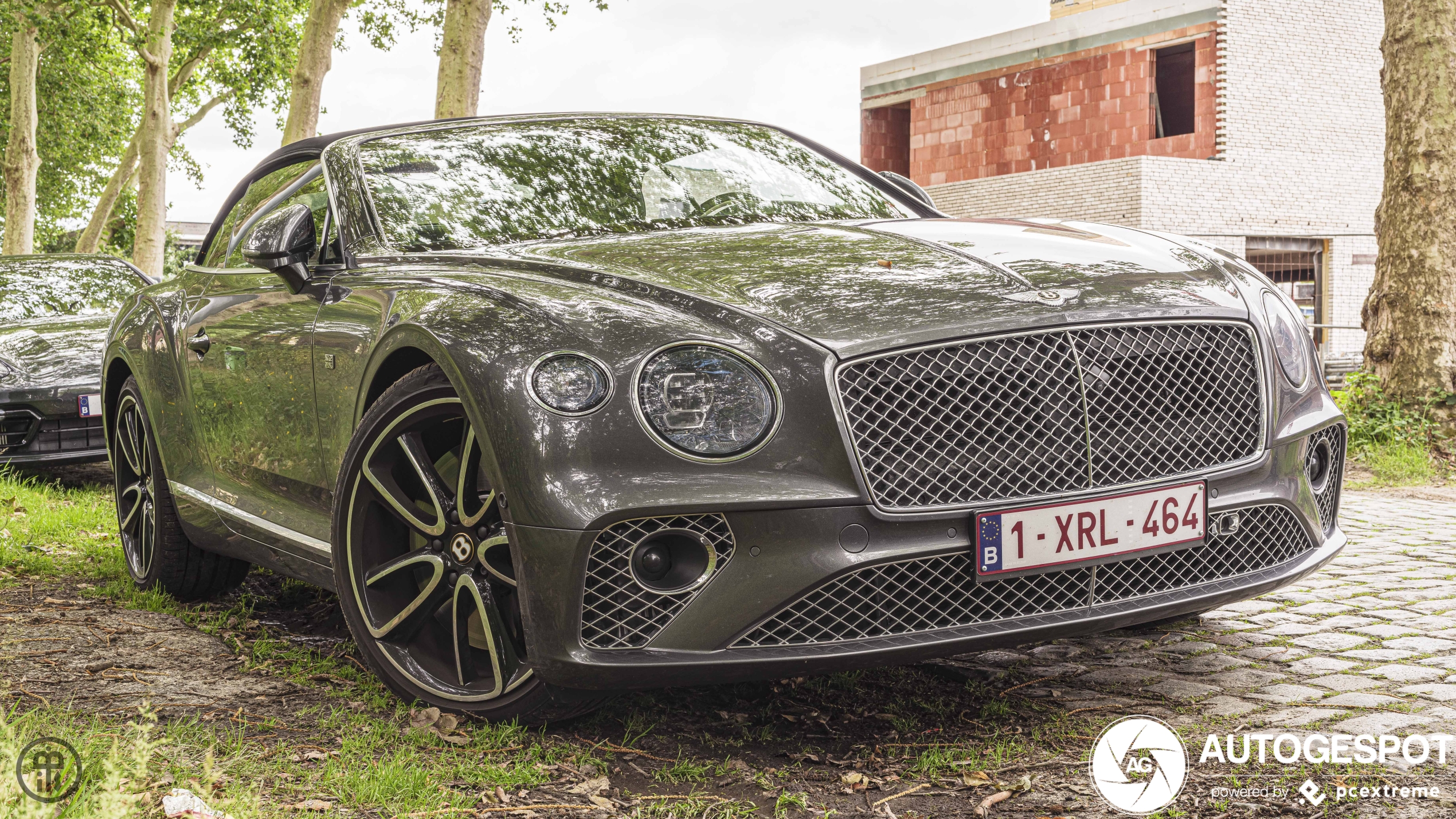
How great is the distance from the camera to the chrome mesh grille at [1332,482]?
3451 millimetres

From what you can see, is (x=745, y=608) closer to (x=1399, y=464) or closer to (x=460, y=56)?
(x=1399, y=464)

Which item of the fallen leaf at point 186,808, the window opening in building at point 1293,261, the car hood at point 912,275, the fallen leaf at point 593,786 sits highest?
the window opening in building at point 1293,261

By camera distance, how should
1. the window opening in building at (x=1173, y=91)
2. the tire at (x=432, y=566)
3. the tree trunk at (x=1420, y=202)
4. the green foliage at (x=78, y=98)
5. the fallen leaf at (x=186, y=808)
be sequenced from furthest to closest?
the window opening in building at (x=1173, y=91)
the green foliage at (x=78, y=98)
the tree trunk at (x=1420, y=202)
the tire at (x=432, y=566)
the fallen leaf at (x=186, y=808)

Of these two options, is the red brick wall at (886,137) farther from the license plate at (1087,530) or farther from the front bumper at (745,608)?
the front bumper at (745,608)

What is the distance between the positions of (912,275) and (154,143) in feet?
66.6

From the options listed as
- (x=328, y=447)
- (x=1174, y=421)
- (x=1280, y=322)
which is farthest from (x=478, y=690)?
(x=1280, y=322)

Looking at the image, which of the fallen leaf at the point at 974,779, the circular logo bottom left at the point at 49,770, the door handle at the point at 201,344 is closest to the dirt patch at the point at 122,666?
the circular logo bottom left at the point at 49,770

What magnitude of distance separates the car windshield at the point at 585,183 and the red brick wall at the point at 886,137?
27270mm

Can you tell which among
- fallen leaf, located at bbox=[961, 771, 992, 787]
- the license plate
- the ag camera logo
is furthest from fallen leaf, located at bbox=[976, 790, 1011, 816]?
the license plate

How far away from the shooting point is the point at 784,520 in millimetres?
2623

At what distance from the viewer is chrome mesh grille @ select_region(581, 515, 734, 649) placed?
8.63ft

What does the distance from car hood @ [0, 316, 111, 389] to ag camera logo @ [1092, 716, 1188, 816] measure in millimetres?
7215

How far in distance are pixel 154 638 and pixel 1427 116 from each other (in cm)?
821

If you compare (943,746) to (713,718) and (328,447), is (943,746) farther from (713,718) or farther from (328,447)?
(328,447)
